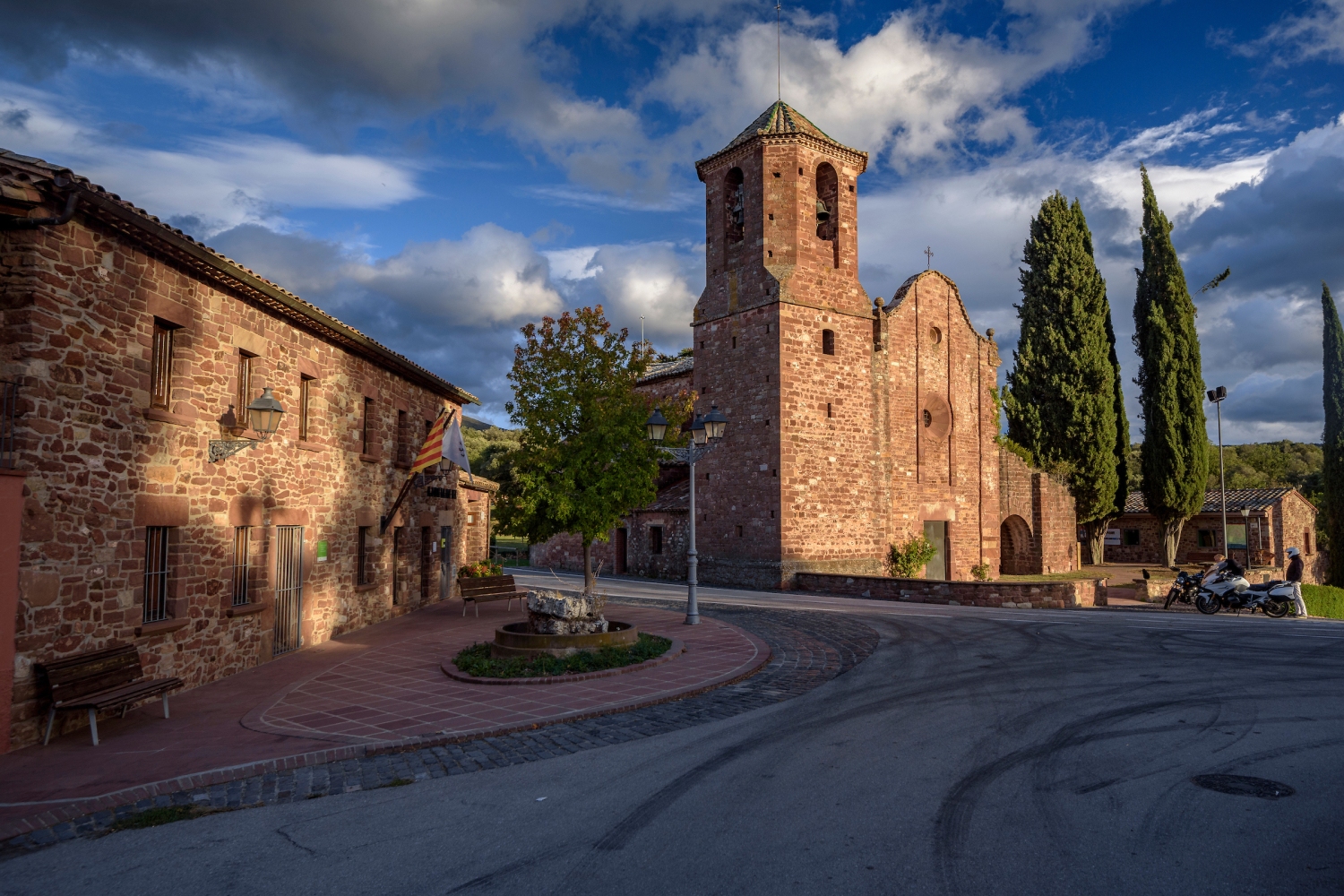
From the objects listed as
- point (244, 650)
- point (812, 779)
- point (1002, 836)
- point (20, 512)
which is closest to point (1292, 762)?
point (1002, 836)

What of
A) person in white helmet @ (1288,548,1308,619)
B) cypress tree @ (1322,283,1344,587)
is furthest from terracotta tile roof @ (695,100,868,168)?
cypress tree @ (1322,283,1344,587)

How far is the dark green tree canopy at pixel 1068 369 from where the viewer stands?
32906mm

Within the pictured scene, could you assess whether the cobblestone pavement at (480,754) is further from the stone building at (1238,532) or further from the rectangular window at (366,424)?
the stone building at (1238,532)

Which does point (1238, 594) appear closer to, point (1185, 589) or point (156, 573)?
point (1185, 589)

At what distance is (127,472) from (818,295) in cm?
2159

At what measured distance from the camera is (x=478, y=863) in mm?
4645

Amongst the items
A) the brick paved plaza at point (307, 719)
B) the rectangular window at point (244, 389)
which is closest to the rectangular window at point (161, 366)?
the rectangular window at point (244, 389)

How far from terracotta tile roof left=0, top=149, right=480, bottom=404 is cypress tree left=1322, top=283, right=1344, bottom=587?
3977 centimetres

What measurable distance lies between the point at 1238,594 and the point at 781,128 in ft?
62.6

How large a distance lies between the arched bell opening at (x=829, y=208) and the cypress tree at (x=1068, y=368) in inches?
482

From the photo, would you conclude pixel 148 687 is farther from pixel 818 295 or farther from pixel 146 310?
pixel 818 295

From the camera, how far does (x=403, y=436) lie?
1784 centimetres

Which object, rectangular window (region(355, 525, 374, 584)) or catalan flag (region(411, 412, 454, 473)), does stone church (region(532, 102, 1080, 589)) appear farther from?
rectangular window (region(355, 525, 374, 584))

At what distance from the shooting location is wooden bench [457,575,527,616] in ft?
57.5
